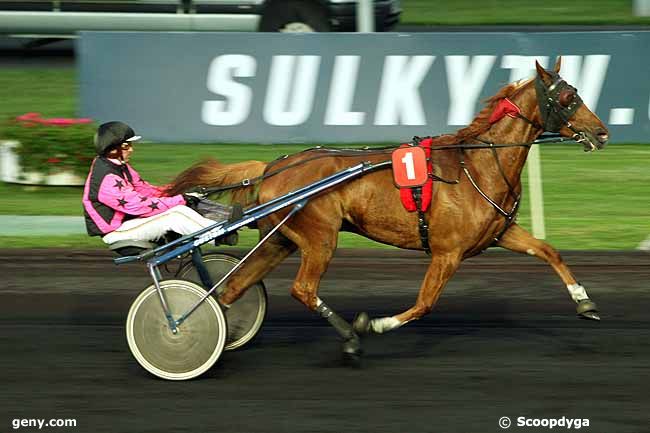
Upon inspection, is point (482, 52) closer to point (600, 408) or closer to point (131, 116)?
point (131, 116)

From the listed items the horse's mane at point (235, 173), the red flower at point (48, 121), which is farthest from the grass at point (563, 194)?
the horse's mane at point (235, 173)

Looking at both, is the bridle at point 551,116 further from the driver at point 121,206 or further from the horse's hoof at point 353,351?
the driver at point 121,206

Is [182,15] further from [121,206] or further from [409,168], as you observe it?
[409,168]

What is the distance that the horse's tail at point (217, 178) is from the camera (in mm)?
7578

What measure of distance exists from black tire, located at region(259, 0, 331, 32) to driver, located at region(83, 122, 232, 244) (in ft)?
34.9

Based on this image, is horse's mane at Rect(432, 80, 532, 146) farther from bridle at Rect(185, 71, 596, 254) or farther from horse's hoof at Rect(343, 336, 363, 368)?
horse's hoof at Rect(343, 336, 363, 368)

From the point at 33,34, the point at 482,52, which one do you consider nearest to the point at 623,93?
the point at 482,52

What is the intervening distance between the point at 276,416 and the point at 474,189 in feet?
6.17

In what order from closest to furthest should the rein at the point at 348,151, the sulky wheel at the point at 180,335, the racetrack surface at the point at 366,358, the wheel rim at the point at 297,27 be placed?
1. the racetrack surface at the point at 366,358
2. the sulky wheel at the point at 180,335
3. the rein at the point at 348,151
4. the wheel rim at the point at 297,27

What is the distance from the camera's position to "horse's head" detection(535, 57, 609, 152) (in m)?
7.20

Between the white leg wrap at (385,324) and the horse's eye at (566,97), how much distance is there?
5.40 ft

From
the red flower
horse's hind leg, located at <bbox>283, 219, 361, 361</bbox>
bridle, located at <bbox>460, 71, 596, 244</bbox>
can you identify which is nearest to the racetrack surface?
horse's hind leg, located at <bbox>283, 219, 361, 361</bbox>

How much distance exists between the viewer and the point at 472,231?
23.6 ft

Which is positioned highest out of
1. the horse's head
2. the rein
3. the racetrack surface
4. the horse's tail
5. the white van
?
the horse's head
